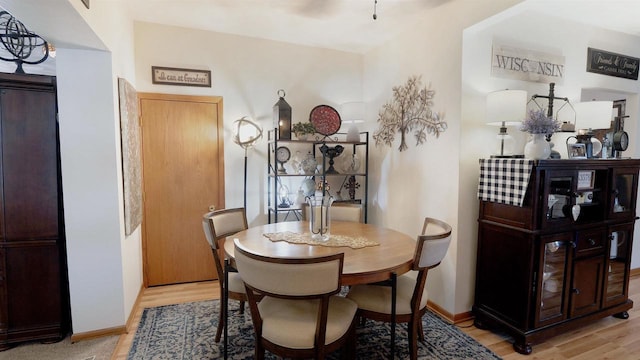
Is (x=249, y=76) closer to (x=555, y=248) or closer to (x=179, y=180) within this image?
(x=179, y=180)

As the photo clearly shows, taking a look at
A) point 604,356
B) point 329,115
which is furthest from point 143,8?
point 604,356

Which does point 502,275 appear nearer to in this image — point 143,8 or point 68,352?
point 68,352

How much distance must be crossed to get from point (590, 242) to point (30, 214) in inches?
166

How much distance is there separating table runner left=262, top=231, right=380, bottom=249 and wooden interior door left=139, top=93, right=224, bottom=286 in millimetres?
1410

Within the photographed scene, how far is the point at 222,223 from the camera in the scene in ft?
8.20

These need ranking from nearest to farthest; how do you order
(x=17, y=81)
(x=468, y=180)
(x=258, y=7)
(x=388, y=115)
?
(x=17, y=81)
(x=468, y=180)
(x=258, y=7)
(x=388, y=115)

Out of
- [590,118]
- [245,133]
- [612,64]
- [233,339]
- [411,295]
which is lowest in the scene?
[233,339]

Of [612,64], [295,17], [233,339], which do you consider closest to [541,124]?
[612,64]

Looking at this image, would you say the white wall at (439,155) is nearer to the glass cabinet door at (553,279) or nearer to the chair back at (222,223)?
the glass cabinet door at (553,279)

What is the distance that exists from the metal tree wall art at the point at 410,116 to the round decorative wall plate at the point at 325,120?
1.74 feet

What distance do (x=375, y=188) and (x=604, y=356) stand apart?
93.5 inches

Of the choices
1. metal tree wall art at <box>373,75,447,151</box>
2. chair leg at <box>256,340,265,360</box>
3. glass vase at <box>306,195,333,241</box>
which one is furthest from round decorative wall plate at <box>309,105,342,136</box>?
chair leg at <box>256,340,265,360</box>

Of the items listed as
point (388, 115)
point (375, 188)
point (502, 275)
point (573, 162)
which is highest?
point (388, 115)

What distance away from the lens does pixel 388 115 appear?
3.49 m
